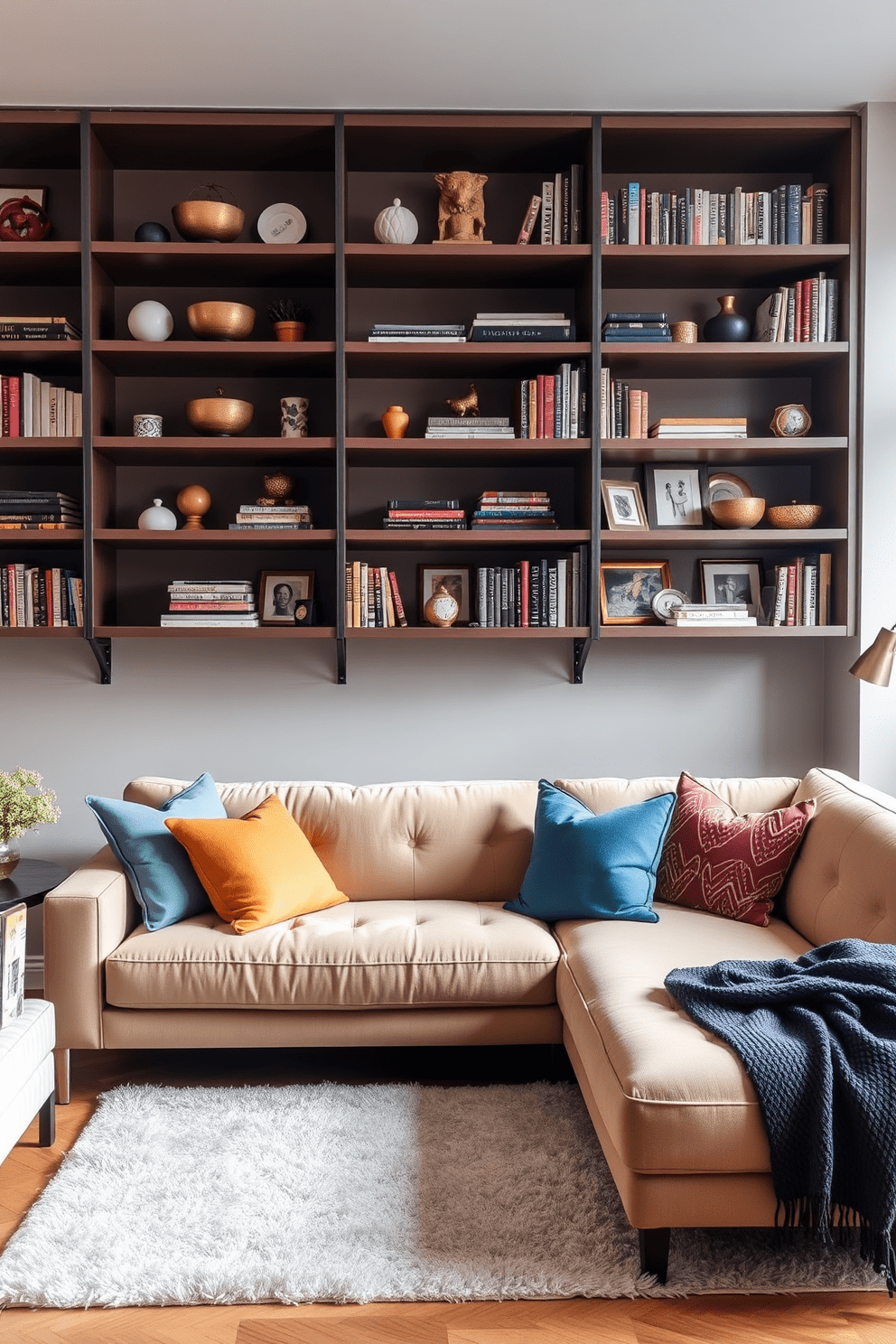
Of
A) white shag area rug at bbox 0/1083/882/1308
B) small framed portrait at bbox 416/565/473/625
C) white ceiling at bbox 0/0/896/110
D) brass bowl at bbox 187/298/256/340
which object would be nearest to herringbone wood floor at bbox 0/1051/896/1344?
white shag area rug at bbox 0/1083/882/1308

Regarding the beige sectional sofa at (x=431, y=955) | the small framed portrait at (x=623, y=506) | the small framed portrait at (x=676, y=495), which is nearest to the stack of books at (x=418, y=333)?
the small framed portrait at (x=623, y=506)

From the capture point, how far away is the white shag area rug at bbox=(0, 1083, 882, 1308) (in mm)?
1832

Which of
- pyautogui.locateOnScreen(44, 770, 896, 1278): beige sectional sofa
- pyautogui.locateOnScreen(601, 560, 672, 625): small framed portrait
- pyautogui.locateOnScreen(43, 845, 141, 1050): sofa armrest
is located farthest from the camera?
pyautogui.locateOnScreen(601, 560, 672, 625): small framed portrait

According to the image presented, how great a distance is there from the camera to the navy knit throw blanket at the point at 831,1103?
174 cm

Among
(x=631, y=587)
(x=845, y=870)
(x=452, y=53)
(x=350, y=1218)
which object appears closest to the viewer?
(x=350, y=1218)

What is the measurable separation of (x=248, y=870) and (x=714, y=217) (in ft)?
8.00

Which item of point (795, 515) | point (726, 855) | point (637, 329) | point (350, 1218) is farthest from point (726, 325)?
point (350, 1218)

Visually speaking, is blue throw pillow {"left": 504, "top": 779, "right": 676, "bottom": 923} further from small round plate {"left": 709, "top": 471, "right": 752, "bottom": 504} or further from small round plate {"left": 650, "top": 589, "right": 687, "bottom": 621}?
small round plate {"left": 709, "top": 471, "right": 752, "bottom": 504}

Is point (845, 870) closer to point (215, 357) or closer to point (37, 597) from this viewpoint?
point (215, 357)

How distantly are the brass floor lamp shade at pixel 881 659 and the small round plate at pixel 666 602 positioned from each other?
604 mm

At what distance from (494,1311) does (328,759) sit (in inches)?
76.9

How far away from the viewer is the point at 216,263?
10.4ft

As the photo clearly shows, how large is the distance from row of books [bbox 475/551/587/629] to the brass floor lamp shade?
844mm

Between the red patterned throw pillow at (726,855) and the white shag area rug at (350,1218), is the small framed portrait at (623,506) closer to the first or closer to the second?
the red patterned throw pillow at (726,855)
